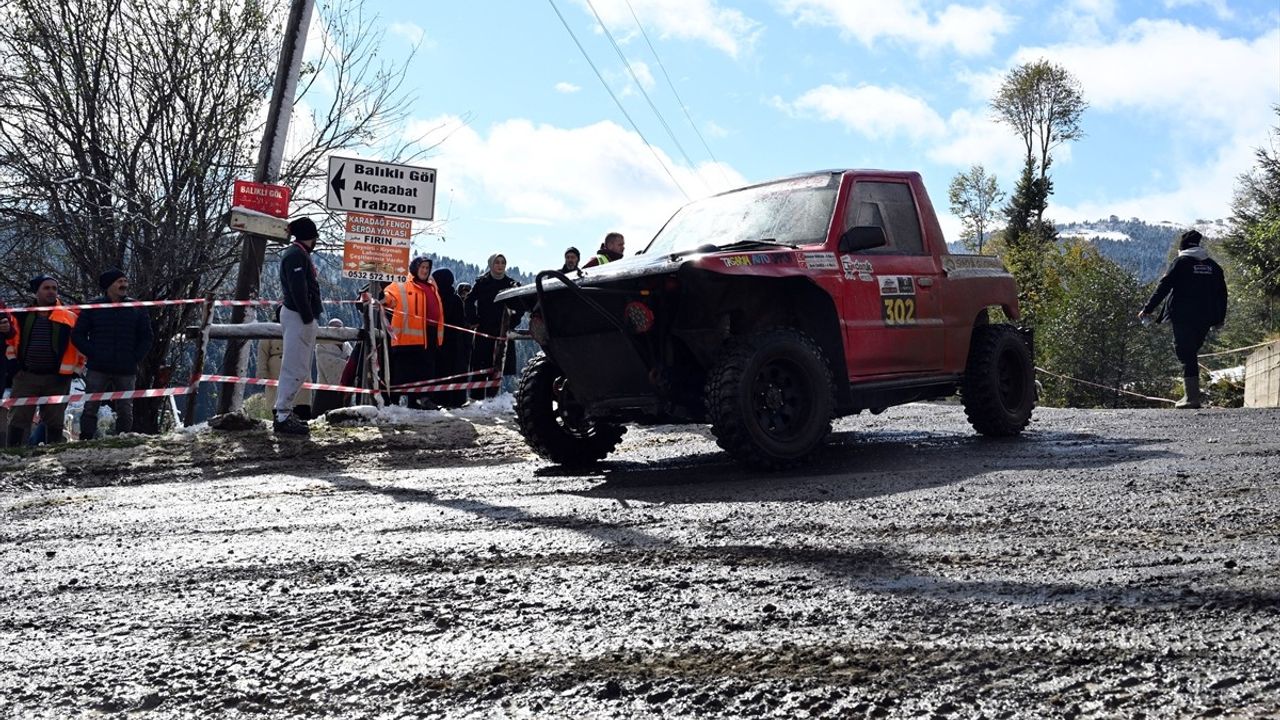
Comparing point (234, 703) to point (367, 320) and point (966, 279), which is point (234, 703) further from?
point (367, 320)

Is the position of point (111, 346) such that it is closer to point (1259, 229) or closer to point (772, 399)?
point (772, 399)

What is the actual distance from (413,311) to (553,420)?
5.37m

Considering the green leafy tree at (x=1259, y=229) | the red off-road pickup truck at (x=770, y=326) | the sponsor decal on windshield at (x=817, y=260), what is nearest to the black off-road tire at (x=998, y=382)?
the red off-road pickup truck at (x=770, y=326)

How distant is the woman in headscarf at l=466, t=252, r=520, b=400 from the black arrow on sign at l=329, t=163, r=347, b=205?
2.22m

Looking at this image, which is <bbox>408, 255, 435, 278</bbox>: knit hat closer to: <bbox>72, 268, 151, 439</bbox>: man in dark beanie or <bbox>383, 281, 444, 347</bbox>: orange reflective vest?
<bbox>383, 281, 444, 347</bbox>: orange reflective vest

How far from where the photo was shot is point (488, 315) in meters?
14.5

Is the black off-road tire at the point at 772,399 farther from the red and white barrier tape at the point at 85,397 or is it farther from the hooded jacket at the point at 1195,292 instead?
the hooded jacket at the point at 1195,292

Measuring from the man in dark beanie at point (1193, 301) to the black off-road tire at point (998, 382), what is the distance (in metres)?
5.07

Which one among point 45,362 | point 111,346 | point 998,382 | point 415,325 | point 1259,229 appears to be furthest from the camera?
A: point 1259,229

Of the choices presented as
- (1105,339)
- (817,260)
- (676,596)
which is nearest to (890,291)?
(817,260)

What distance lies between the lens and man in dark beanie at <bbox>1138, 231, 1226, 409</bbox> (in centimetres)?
1363

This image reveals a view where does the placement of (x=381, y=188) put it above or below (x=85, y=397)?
above

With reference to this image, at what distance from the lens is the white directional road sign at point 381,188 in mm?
12914

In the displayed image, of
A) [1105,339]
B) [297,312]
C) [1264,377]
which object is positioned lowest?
[1264,377]
